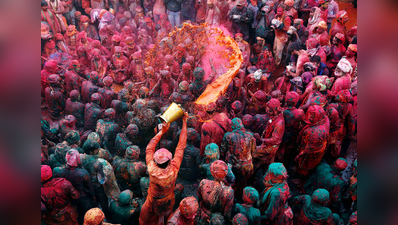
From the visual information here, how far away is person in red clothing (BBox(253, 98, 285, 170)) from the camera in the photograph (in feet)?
16.9

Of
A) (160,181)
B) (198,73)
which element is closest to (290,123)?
(198,73)

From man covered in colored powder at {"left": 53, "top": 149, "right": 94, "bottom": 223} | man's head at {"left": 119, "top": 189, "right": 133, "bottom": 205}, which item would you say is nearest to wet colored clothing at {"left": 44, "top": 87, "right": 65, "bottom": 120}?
man covered in colored powder at {"left": 53, "top": 149, "right": 94, "bottom": 223}

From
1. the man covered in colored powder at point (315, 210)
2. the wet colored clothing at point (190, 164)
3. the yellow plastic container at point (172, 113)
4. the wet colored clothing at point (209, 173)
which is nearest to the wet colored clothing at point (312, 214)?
the man covered in colored powder at point (315, 210)

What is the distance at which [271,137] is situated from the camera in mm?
5227

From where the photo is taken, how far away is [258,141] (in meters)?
5.72

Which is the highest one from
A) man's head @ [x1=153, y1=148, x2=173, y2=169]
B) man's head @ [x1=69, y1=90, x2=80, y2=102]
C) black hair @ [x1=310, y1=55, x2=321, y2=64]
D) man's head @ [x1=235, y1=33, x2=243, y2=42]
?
man's head @ [x1=235, y1=33, x2=243, y2=42]

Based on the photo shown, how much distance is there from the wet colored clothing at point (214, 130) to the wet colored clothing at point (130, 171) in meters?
1.38

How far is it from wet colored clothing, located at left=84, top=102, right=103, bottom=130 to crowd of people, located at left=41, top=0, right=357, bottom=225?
2cm

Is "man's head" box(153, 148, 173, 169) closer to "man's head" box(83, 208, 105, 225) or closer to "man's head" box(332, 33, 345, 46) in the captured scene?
"man's head" box(83, 208, 105, 225)

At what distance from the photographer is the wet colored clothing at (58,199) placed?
3.97 meters
